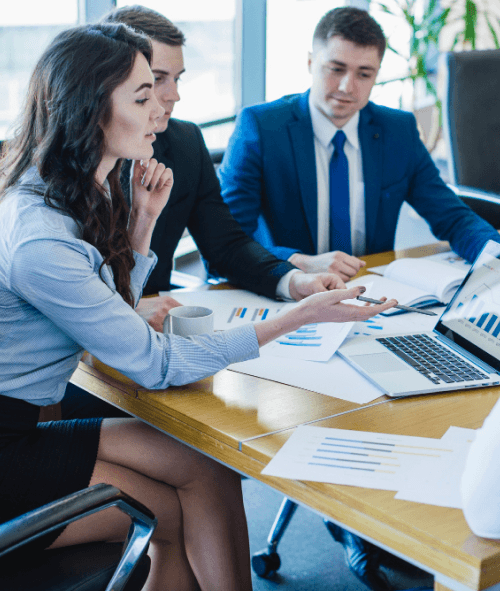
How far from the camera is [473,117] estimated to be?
8.56 feet

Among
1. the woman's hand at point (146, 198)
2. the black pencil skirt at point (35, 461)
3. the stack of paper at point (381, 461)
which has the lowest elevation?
the black pencil skirt at point (35, 461)

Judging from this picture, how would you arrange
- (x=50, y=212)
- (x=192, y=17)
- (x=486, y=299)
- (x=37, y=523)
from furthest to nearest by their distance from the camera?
(x=192, y=17) → (x=486, y=299) → (x=50, y=212) → (x=37, y=523)

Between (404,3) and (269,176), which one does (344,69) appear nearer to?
(269,176)

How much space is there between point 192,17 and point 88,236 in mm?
3279

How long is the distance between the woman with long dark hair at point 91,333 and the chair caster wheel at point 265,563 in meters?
0.59

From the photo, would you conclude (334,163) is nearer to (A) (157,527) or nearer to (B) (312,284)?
(B) (312,284)

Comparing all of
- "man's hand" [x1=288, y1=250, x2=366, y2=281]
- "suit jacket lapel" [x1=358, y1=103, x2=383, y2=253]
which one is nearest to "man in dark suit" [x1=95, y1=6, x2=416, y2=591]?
"man's hand" [x1=288, y1=250, x2=366, y2=281]

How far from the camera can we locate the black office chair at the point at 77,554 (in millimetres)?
899

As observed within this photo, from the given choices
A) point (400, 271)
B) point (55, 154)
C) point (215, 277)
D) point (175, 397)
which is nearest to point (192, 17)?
point (215, 277)

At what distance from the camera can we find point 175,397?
117cm

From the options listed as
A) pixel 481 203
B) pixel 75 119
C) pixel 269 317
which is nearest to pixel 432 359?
pixel 269 317

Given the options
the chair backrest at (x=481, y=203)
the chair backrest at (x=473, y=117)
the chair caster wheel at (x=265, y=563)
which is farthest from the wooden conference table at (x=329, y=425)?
the chair backrest at (x=473, y=117)

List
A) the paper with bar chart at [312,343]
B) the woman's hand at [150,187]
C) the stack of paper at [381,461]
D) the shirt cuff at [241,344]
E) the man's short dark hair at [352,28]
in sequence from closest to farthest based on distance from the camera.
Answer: the stack of paper at [381,461] → the shirt cuff at [241,344] → the paper with bar chart at [312,343] → the woman's hand at [150,187] → the man's short dark hair at [352,28]

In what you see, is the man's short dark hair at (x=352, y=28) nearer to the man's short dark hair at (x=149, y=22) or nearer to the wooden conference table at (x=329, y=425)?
the man's short dark hair at (x=149, y=22)
